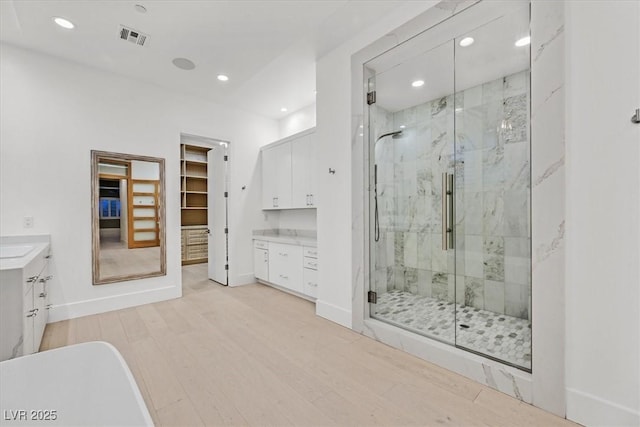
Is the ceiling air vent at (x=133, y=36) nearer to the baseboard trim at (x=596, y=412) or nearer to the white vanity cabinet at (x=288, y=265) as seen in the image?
the white vanity cabinet at (x=288, y=265)

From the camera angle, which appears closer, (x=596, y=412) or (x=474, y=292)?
(x=596, y=412)

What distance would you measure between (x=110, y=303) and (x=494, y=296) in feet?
14.2

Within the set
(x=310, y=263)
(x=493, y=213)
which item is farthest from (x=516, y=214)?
(x=310, y=263)

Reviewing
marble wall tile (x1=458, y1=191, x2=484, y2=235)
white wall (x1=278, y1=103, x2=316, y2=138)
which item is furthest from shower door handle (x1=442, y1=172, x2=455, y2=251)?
white wall (x1=278, y1=103, x2=316, y2=138)

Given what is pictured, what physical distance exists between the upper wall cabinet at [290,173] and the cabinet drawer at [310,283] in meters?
0.93

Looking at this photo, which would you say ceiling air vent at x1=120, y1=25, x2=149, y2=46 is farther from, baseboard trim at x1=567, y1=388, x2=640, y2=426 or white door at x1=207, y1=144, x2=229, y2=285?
baseboard trim at x1=567, y1=388, x2=640, y2=426

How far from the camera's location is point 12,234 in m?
2.83

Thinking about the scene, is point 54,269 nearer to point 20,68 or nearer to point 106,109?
point 106,109

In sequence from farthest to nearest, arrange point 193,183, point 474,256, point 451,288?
point 193,183, point 451,288, point 474,256

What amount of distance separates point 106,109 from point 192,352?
309cm

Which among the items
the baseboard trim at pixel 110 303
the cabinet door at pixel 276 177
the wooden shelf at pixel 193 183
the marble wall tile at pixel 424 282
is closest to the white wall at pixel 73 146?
the baseboard trim at pixel 110 303

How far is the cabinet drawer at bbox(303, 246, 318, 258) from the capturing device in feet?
11.8

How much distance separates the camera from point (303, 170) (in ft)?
13.3

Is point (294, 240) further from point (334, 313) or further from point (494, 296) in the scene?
point (494, 296)
